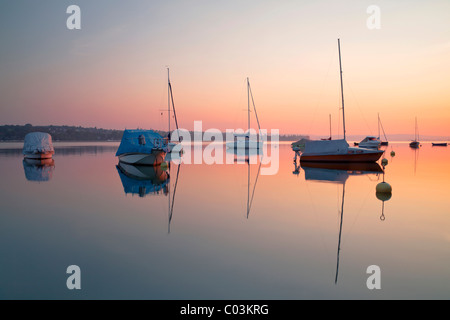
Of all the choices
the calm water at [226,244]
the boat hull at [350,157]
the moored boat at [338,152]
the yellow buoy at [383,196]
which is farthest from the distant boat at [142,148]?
the yellow buoy at [383,196]

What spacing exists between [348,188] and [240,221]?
9901mm

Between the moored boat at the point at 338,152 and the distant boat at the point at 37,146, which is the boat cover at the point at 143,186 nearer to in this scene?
the moored boat at the point at 338,152

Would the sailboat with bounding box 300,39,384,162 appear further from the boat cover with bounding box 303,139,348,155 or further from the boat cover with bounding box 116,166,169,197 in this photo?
the boat cover with bounding box 116,166,169,197

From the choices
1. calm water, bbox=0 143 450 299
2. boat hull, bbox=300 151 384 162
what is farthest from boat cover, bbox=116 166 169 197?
boat hull, bbox=300 151 384 162

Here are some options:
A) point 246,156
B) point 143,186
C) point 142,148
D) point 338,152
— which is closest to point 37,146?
point 142,148

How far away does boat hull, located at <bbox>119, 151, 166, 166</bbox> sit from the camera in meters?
32.8

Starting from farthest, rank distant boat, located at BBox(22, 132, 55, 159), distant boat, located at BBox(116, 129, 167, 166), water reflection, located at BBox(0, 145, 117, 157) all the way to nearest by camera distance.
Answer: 1. water reflection, located at BBox(0, 145, 117, 157)
2. distant boat, located at BBox(22, 132, 55, 159)
3. distant boat, located at BBox(116, 129, 167, 166)

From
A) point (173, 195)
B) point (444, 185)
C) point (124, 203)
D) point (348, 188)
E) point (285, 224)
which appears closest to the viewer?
point (285, 224)

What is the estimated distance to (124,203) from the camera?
1574 centimetres

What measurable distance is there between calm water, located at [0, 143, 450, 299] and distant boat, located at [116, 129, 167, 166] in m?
14.3

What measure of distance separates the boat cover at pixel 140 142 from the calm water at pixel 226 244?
47.5ft
